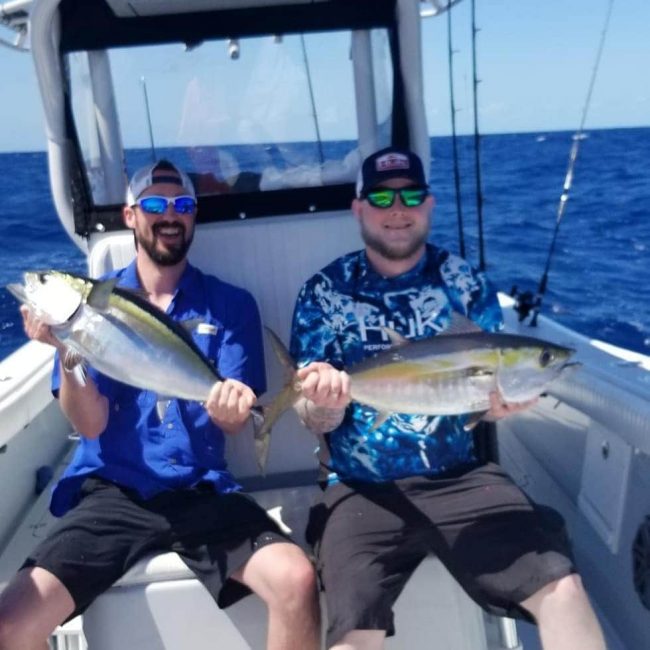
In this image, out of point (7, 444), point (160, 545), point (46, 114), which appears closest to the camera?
point (160, 545)

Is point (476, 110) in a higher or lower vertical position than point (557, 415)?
higher

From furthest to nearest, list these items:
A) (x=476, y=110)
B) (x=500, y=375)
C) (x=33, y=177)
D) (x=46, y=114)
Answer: (x=33, y=177)
(x=476, y=110)
(x=46, y=114)
(x=500, y=375)

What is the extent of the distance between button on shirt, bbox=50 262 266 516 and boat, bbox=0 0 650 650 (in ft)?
0.99

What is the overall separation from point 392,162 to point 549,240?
902 cm

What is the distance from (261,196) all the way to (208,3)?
76cm

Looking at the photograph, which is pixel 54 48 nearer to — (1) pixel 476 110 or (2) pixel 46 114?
(2) pixel 46 114

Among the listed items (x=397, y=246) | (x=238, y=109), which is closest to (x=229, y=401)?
Answer: (x=397, y=246)

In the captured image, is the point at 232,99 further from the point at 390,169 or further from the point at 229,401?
the point at 229,401

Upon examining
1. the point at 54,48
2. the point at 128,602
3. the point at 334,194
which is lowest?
the point at 128,602

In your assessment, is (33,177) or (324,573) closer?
(324,573)

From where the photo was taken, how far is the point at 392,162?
8.87 ft

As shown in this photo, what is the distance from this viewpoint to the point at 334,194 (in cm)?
→ 351

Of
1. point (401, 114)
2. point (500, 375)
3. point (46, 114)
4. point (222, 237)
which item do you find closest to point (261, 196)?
point (222, 237)

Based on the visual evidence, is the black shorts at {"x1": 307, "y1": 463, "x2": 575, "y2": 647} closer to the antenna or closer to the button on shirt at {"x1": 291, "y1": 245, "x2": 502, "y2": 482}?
the button on shirt at {"x1": 291, "y1": 245, "x2": 502, "y2": 482}
